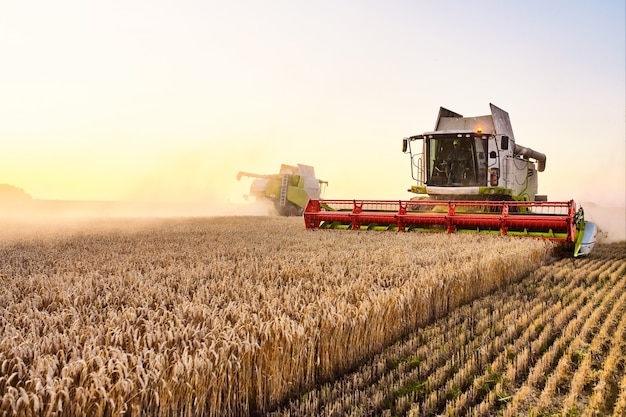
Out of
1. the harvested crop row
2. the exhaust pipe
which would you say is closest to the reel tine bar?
the exhaust pipe

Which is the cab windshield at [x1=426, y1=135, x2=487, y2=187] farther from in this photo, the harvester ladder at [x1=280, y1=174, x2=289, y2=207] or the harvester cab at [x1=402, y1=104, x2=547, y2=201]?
the harvester ladder at [x1=280, y1=174, x2=289, y2=207]

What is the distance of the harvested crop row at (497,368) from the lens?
262 cm

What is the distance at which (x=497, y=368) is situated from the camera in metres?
3.17

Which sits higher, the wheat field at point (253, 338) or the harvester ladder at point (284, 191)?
the harvester ladder at point (284, 191)

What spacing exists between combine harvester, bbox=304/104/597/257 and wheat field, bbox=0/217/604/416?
451 centimetres

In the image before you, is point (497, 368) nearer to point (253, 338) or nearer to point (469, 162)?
point (253, 338)

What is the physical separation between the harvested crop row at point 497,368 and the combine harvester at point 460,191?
4.93 metres

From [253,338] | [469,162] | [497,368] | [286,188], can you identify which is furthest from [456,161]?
[286,188]

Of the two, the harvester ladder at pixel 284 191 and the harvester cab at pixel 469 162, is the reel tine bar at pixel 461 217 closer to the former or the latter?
the harvester cab at pixel 469 162

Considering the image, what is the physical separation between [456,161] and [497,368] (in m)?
8.69

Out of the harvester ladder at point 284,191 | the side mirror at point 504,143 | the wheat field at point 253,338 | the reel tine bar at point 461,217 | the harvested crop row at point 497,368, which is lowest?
the harvested crop row at point 497,368

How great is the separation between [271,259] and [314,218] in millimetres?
6289

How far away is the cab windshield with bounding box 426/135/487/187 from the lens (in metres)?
11.1

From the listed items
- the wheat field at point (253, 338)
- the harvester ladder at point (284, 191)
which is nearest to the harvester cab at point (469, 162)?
the wheat field at point (253, 338)
